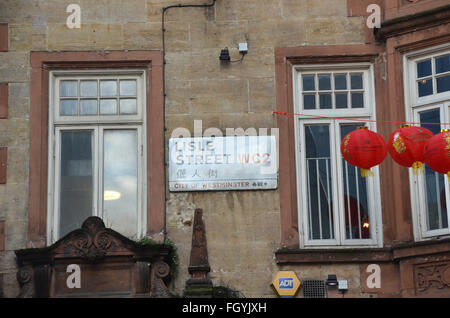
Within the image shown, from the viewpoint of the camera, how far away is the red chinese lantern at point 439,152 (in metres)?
13.8

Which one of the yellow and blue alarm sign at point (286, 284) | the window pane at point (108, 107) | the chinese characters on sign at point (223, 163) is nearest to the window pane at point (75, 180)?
the window pane at point (108, 107)

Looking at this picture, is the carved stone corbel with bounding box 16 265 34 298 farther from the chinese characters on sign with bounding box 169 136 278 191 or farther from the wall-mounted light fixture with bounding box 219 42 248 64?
the wall-mounted light fixture with bounding box 219 42 248 64

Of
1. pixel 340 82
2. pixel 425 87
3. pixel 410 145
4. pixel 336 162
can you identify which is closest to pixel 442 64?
pixel 425 87

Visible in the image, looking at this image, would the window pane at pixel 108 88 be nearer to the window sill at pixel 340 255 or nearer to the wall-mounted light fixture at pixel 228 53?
the wall-mounted light fixture at pixel 228 53

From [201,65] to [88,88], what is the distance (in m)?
1.62

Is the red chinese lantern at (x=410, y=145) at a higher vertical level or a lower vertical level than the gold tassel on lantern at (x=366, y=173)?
higher

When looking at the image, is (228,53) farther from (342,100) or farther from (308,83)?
(342,100)

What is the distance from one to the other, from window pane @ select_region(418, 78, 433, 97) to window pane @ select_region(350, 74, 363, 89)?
2.80 ft

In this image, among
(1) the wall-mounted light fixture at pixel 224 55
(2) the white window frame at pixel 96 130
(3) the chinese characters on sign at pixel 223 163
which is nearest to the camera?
(3) the chinese characters on sign at pixel 223 163

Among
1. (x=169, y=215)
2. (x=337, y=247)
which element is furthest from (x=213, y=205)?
(x=337, y=247)

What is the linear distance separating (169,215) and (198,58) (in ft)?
7.49

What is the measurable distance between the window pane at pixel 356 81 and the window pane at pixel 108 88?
3330mm

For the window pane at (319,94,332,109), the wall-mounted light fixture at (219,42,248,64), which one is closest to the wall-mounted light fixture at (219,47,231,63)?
the wall-mounted light fixture at (219,42,248,64)

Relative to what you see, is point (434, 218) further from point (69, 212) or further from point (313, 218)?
point (69, 212)
